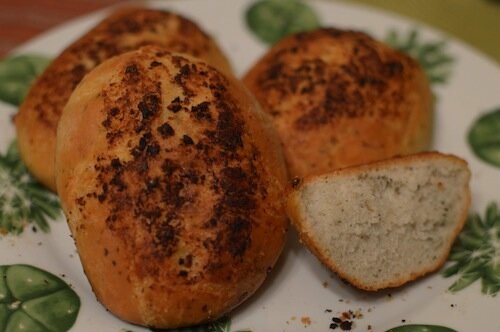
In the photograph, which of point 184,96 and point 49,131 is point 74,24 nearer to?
point 49,131

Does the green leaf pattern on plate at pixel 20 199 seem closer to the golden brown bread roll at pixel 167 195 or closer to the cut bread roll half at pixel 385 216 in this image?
the golden brown bread roll at pixel 167 195

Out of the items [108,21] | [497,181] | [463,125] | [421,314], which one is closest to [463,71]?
[463,125]

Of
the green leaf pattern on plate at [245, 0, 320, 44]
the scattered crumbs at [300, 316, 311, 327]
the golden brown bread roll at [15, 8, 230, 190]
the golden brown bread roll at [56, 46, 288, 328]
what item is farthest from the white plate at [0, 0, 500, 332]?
the green leaf pattern on plate at [245, 0, 320, 44]

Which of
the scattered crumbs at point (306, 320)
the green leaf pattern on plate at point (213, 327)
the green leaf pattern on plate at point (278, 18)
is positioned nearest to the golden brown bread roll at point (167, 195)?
the green leaf pattern on plate at point (213, 327)

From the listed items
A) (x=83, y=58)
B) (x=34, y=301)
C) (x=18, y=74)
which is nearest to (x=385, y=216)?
(x=34, y=301)

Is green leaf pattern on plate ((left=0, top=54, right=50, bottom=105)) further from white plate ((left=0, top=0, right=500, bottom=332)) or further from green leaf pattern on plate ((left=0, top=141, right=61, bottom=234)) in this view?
green leaf pattern on plate ((left=0, top=141, right=61, bottom=234))

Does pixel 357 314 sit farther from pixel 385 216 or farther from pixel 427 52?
pixel 427 52
